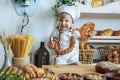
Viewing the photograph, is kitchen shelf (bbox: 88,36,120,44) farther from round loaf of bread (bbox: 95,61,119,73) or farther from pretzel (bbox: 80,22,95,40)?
round loaf of bread (bbox: 95,61,119,73)

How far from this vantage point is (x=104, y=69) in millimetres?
1124

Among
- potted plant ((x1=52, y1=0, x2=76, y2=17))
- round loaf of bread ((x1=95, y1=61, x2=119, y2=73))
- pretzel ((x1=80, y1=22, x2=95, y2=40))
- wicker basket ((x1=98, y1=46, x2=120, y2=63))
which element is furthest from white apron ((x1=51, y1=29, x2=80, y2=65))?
round loaf of bread ((x1=95, y1=61, x2=119, y2=73))

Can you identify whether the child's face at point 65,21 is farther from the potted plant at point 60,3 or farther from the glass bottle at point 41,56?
the glass bottle at point 41,56

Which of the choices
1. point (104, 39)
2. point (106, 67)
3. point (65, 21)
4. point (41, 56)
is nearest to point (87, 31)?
point (65, 21)

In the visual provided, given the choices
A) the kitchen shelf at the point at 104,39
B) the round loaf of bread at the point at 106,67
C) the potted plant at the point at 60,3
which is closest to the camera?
the round loaf of bread at the point at 106,67

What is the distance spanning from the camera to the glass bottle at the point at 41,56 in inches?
72.4

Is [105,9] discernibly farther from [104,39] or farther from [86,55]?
[86,55]

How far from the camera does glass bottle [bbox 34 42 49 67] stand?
1.84 meters

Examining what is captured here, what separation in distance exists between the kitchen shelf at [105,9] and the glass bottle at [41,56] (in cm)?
41

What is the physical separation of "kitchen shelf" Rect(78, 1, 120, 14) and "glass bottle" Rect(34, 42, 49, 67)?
1.36 ft

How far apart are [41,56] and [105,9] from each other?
0.62 meters

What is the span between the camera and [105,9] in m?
1.90

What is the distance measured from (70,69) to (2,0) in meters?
0.92

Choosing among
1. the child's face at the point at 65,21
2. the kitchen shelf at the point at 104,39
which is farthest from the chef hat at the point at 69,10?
the kitchen shelf at the point at 104,39
